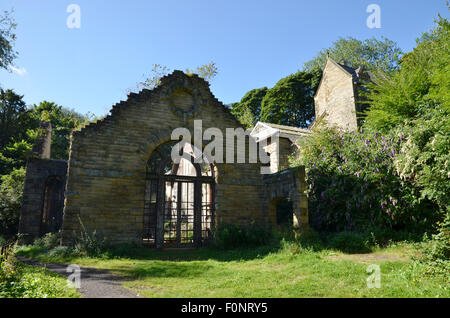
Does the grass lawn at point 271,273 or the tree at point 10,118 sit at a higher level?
the tree at point 10,118

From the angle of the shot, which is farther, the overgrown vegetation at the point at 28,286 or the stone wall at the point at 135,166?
the stone wall at the point at 135,166

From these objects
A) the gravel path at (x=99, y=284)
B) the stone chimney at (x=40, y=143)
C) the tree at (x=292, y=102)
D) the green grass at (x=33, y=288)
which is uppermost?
the tree at (x=292, y=102)

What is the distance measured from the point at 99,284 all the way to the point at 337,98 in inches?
932

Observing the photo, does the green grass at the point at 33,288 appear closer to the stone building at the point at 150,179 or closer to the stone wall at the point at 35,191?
the stone building at the point at 150,179

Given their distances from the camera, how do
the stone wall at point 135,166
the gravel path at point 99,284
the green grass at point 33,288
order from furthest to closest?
1. the stone wall at point 135,166
2. the gravel path at point 99,284
3. the green grass at point 33,288

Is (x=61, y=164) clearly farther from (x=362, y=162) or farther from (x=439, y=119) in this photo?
(x=439, y=119)

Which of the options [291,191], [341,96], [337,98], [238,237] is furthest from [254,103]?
[238,237]

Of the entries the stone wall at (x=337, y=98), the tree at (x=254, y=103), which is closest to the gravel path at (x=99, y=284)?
the stone wall at (x=337, y=98)

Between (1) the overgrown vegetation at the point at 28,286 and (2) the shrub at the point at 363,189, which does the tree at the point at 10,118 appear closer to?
(1) the overgrown vegetation at the point at 28,286

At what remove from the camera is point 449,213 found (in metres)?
7.02

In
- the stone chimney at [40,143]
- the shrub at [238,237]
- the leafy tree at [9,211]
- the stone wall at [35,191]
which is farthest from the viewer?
the leafy tree at [9,211]

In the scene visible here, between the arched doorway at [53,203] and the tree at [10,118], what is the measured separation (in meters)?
13.9

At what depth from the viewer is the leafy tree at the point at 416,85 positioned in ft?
31.7

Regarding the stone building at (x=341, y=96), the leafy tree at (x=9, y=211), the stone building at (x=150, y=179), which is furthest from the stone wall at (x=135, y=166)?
the stone building at (x=341, y=96)
